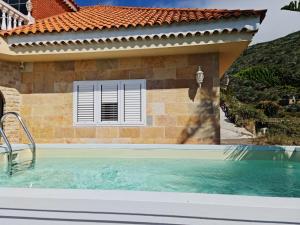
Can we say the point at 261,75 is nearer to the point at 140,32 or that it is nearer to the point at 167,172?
the point at 167,172

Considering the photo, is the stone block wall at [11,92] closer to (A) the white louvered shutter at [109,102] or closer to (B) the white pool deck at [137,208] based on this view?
(A) the white louvered shutter at [109,102]

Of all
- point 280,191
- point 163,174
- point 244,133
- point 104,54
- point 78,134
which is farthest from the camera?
point 244,133

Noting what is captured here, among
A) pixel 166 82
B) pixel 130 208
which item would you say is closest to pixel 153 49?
pixel 166 82

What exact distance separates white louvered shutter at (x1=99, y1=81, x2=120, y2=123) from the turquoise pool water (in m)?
2.96

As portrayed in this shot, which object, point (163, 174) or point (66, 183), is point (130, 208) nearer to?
point (66, 183)

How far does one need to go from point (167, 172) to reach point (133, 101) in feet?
15.2

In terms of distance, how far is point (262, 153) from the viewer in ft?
27.3

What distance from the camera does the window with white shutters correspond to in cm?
1152

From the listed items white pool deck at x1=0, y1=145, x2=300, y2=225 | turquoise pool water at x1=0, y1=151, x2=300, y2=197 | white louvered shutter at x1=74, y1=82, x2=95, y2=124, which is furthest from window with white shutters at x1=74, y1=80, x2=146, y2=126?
white pool deck at x1=0, y1=145, x2=300, y2=225

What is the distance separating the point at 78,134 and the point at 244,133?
10795 millimetres

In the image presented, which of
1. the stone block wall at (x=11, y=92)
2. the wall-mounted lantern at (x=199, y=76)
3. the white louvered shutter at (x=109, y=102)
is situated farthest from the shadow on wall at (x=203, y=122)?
the stone block wall at (x=11, y=92)

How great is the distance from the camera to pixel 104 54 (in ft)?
36.3

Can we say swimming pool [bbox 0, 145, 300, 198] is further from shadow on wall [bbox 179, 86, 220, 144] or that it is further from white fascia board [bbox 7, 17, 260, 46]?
white fascia board [bbox 7, 17, 260, 46]

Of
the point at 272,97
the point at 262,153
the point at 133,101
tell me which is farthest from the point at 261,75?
the point at 272,97
